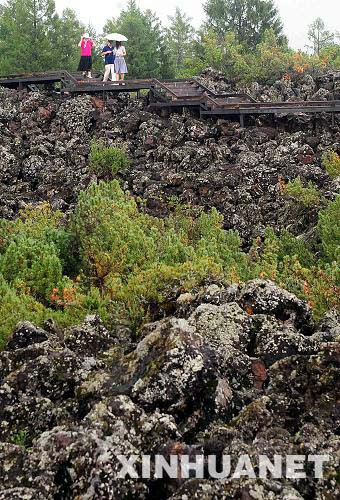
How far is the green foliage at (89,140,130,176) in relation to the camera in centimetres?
2539

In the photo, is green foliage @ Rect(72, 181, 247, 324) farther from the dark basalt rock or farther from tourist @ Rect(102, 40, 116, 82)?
tourist @ Rect(102, 40, 116, 82)

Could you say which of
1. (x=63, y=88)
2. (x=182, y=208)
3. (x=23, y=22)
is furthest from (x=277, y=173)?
(x=23, y=22)

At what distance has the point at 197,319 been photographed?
8570 millimetres

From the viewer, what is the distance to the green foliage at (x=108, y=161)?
1000 inches

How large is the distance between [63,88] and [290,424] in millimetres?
25929

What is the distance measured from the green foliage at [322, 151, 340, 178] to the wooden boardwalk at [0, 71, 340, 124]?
2.40 meters

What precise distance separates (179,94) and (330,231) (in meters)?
14.0

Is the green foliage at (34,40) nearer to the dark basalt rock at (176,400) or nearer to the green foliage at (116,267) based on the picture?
the green foliage at (116,267)

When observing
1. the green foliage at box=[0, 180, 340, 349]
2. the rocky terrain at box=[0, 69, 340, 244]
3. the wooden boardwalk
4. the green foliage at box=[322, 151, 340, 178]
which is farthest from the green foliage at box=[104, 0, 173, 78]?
the green foliage at box=[0, 180, 340, 349]

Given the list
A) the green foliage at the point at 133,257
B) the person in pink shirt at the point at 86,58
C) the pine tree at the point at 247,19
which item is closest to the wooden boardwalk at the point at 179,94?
the person in pink shirt at the point at 86,58

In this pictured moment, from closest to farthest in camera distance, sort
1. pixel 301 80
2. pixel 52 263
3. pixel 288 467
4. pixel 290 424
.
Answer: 1. pixel 288 467
2. pixel 290 424
3. pixel 52 263
4. pixel 301 80

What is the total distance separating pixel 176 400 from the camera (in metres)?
6.91

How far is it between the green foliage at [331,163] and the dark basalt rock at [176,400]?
14.7 metres

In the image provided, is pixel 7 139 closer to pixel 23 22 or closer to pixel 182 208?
pixel 182 208
